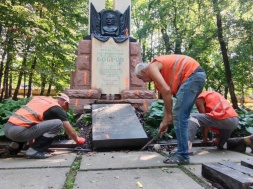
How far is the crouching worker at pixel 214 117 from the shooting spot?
3.80m

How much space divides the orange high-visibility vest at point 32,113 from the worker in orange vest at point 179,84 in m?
1.35

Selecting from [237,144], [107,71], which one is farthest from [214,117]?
[107,71]

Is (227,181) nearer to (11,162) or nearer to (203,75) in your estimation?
(203,75)

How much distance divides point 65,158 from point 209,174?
188cm

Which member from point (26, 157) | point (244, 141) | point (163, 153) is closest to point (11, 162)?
point (26, 157)

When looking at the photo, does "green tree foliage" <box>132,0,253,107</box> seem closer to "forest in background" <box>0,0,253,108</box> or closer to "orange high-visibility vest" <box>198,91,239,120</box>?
"forest in background" <box>0,0,253,108</box>

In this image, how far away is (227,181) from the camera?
2.04 m

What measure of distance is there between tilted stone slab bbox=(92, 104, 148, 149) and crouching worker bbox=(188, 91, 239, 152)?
2.59 ft

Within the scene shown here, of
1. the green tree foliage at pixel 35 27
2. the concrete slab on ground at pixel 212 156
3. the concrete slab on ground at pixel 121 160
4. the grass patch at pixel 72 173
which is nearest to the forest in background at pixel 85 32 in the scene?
the green tree foliage at pixel 35 27

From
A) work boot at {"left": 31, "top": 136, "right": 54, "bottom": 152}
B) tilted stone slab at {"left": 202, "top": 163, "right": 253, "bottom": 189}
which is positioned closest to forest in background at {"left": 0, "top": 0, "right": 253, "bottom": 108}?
work boot at {"left": 31, "top": 136, "right": 54, "bottom": 152}

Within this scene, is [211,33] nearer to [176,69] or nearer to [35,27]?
[35,27]

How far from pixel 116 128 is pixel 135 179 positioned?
218cm

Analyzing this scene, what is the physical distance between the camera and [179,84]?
10.4 feet

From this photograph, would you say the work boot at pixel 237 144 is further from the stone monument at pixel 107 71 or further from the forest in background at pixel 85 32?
the forest in background at pixel 85 32
